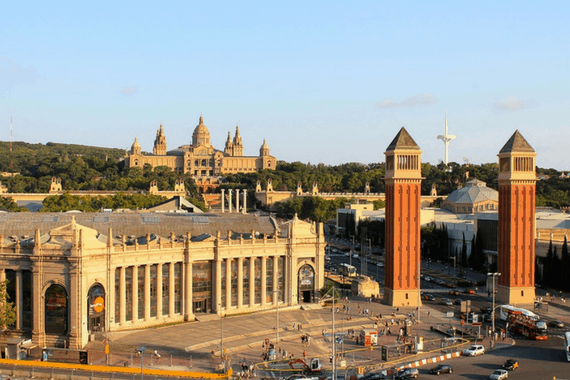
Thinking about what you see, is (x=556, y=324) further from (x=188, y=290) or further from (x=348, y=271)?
(x=348, y=271)

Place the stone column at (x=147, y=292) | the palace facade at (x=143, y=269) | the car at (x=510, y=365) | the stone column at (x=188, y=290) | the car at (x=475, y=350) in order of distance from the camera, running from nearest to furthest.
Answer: the car at (x=510, y=365) → the car at (x=475, y=350) → the palace facade at (x=143, y=269) → the stone column at (x=147, y=292) → the stone column at (x=188, y=290)

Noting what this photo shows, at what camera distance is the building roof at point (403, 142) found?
110 meters

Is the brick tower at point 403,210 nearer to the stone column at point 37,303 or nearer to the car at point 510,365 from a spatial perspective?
the car at point 510,365

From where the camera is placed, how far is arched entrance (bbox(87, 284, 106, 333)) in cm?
7894

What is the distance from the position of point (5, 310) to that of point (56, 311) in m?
4.81

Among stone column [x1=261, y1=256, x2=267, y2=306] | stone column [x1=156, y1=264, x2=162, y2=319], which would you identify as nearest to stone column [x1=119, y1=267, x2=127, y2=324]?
stone column [x1=156, y1=264, x2=162, y2=319]

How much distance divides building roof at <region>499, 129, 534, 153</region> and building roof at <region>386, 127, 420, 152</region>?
1400cm

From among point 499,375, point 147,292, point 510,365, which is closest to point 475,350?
point 510,365

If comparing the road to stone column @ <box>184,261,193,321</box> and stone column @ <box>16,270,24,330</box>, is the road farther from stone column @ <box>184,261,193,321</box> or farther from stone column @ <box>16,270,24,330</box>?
stone column @ <box>16,270,24,330</box>

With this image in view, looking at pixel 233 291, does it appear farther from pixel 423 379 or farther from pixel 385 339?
pixel 423 379

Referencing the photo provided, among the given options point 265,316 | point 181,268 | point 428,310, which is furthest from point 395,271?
point 181,268

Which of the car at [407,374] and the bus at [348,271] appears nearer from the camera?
the car at [407,374]

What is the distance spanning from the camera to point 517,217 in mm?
113875

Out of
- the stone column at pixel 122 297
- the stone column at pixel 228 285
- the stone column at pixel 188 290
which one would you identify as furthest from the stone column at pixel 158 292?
the stone column at pixel 228 285
